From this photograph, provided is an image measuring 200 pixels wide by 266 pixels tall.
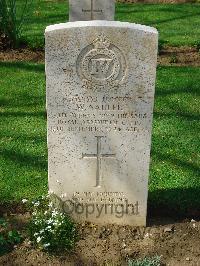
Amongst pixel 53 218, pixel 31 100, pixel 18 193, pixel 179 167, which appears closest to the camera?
pixel 53 218

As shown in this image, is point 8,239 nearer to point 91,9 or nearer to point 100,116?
point 100,116

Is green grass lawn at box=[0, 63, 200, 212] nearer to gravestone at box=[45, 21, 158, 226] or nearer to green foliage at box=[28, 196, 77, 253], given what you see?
gravestone at box=[45, 21, 158, 226]

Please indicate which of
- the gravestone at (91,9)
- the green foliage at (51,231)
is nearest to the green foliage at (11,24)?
the gravestone at (91,9)

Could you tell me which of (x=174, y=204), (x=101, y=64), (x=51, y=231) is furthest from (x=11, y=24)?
(x=51, y=231)

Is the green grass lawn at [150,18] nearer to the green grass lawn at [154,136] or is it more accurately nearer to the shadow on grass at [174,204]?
the green grass lawn at [154,136]

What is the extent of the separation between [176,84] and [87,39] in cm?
410

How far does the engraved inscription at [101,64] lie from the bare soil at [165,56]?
16.1 ft

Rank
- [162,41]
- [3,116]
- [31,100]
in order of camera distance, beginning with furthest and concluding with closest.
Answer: [162,41], [31,100], [3,116]

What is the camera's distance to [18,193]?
4.76 meters

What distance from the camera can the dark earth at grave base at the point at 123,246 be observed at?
3859 millimetres

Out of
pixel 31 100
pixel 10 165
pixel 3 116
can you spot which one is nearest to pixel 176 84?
pixel 31 100

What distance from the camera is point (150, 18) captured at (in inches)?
465

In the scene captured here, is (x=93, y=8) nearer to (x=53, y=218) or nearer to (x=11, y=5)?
→ (x=11, y=5)

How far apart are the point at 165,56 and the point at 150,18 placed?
3.26 meters
